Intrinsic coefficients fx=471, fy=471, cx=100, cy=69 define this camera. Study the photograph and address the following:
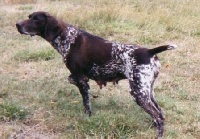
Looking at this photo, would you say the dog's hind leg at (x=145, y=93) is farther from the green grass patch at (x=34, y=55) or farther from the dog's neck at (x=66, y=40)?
the green grass patch at (x=34, y=55)

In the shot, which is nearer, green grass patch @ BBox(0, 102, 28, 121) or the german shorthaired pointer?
the german shorthaired pointer

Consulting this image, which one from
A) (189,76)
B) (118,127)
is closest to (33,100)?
(118,127)

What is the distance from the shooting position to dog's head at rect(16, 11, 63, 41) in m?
5.81

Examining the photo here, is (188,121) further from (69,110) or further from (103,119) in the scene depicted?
(69,110)

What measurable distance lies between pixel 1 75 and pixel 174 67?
2.97 metres

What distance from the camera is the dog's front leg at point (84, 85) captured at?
5.90m

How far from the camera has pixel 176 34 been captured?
10.1 meters

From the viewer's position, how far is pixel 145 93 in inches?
212

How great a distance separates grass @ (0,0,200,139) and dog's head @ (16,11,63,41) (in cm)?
96

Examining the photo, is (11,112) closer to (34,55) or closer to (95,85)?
(95,85)

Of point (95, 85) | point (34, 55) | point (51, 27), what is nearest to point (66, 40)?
point (51, 27)

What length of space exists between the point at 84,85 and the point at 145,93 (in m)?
0.90

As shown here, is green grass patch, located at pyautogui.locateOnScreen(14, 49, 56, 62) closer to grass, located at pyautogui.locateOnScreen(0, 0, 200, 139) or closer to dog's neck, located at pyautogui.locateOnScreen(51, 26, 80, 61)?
grass, located at pyautogui.locateOnScreen(0, 0, 200, 139)

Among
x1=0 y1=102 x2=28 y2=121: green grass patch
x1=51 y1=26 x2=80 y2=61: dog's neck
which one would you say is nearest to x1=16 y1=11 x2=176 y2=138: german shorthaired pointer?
x1=51 y1=26 x2=80 y2=61: dog's neck
